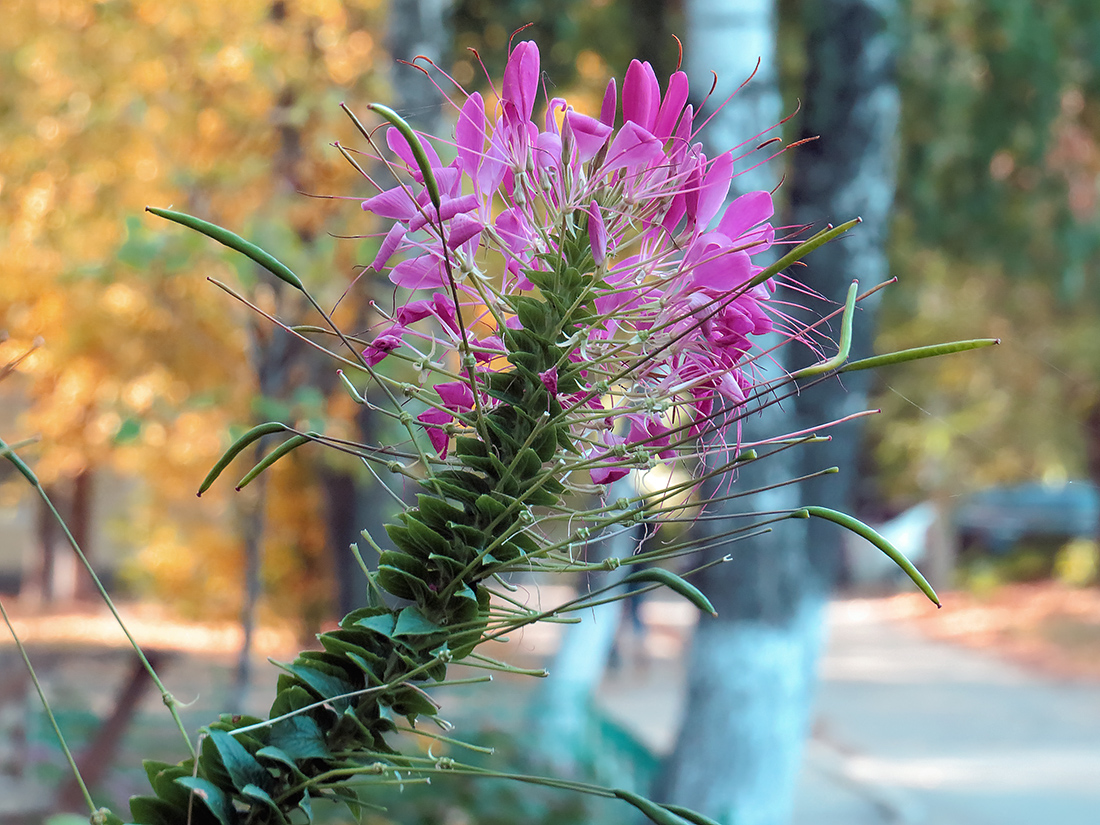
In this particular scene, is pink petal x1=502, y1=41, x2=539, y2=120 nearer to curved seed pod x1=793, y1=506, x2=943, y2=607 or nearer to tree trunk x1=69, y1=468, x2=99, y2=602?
curved seed pod x1=793, y1=506, x2=943, y2=607

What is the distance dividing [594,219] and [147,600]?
1494 centimetres

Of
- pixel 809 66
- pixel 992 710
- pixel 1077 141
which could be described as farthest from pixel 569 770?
pixel 992 710

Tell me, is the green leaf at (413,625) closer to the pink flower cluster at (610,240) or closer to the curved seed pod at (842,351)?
the pink flower cluster at (610,240)

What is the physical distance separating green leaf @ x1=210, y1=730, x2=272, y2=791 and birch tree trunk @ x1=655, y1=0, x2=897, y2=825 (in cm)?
291

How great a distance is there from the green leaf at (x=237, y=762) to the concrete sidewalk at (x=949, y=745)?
6683mm

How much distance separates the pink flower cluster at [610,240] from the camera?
687 millimetres

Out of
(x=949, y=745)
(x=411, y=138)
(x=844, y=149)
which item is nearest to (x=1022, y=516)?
(x=949, y=745)

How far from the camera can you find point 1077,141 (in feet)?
29.1

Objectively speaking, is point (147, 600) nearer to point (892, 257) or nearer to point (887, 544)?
point (892, 257)

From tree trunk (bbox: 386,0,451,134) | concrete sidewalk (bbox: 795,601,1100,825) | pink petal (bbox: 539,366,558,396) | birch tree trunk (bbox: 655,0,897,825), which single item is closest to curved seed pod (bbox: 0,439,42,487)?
pink petal (bbox: 539,366,558,396)

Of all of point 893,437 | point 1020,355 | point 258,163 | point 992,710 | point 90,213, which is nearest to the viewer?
point 258,163

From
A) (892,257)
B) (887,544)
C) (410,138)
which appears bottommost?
(887,544)

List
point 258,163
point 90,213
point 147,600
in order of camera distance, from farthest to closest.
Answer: point 147,600 → point 90,213 → point 258,163

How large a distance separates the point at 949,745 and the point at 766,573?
6.55 metres
